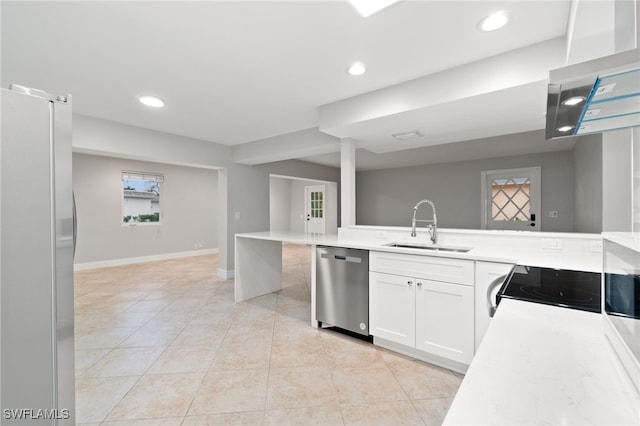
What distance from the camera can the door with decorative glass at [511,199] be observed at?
17.8 ft

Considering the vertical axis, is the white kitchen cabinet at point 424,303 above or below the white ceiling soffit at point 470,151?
below

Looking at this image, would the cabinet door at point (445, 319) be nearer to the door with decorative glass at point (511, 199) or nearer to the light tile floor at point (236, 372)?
the light tile floor at point (236, 372)

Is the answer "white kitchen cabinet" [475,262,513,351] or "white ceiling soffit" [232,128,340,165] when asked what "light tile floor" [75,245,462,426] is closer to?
"white kitchen cabinet" [475,262,513,351]

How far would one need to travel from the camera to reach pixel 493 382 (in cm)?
53

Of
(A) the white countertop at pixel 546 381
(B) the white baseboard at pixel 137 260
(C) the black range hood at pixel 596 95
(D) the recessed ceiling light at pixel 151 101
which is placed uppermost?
(D) the recessed ceiling light at pixel 151 101

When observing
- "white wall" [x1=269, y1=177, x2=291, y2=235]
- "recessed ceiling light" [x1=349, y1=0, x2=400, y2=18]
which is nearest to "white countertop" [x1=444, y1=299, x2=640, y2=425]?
"recessed ceiling light" [x1=349, y1=0, x2=400, y2=18]

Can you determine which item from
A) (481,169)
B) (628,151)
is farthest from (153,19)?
(481,169)

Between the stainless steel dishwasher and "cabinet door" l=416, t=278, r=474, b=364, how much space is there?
49 cm

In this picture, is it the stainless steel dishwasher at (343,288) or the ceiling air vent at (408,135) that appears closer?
the stainless steel dishwasher at (343,288)

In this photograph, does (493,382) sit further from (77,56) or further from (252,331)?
(77,56)

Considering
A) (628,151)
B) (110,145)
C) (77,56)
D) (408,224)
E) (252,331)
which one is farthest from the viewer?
(408,224)

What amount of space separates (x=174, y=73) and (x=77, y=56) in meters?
0.64

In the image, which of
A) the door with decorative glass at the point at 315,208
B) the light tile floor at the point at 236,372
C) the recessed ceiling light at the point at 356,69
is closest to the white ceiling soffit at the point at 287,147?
the recessed ceiling light at the point at 356,69

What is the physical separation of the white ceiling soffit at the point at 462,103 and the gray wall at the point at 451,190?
11.0 ft
